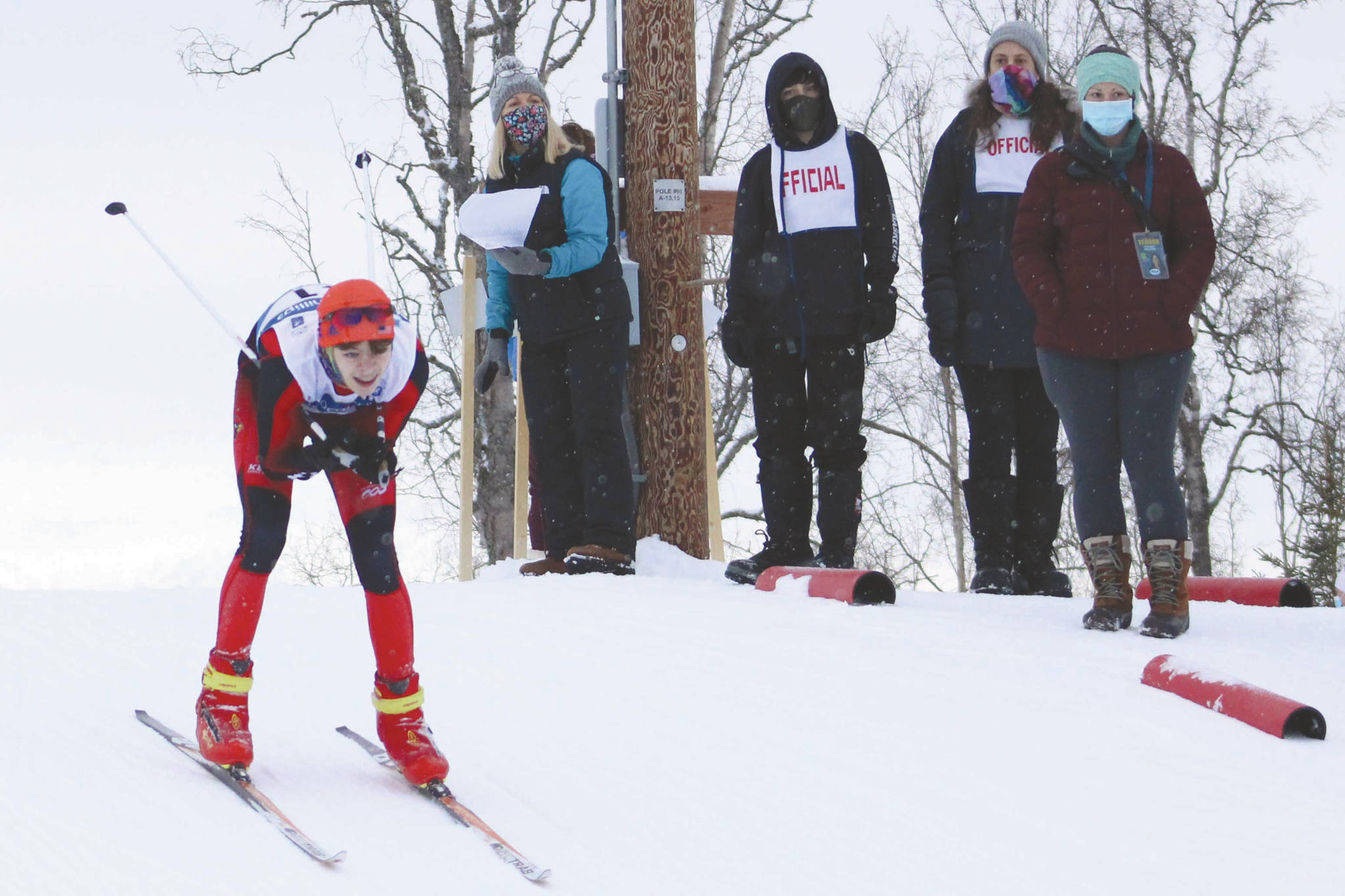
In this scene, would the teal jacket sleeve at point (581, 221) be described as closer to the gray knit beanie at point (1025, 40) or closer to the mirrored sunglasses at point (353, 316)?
the gray knit beanie at point (1025, 40)

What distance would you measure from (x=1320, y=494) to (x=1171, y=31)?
6.51 meters

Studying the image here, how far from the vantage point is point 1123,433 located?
4898mm

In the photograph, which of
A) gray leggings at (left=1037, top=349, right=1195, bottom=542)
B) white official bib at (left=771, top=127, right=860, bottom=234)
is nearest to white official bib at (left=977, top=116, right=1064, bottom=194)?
white official bib at (left=771, top=127, right=860, bottom=234)

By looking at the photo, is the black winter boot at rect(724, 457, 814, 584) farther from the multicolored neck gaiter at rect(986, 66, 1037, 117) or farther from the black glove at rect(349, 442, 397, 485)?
the black glove at rect(349, 442, 397, 485)

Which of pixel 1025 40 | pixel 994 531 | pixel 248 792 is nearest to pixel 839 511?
pixel 994 531

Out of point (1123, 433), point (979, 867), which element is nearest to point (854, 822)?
point (979, 867)

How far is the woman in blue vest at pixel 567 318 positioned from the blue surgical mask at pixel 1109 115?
7.19 ft

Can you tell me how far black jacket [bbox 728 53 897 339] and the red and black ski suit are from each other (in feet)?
8.72

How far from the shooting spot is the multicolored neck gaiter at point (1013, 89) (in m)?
5.76

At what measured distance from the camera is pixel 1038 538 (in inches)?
233

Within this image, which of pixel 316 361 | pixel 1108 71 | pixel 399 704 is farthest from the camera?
pixel 1108 71

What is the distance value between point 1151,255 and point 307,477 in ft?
9.80

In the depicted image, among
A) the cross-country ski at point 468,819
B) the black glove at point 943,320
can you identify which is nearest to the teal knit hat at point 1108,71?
the black glove at point 943,320

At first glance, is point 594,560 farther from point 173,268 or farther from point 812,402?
point 173,268
